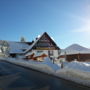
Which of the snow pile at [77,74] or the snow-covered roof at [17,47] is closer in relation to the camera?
the snow pile at [77,74]

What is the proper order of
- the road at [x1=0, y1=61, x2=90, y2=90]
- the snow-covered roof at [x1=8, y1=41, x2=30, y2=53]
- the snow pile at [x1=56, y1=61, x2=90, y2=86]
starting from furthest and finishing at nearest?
the snow-covered roof at [x1=8, y1=41, x2=30, y2=53] < the snow pile at [x1=56, y1=61, x2=90, y2=86] < the road at [x1=0, y1=61, x2=90, y2=90]

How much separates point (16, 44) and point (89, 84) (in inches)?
2046

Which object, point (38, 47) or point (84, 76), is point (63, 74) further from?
point (38, 47)

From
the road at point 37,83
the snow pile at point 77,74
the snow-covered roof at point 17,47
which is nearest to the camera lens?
the road at point 37,83

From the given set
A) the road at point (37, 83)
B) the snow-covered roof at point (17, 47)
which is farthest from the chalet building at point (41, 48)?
the road at point (37, 83)

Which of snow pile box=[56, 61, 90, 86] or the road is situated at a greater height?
snow pile box=[56, 61, 90, 86]

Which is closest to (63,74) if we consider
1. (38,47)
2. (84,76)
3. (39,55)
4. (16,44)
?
(84,76)

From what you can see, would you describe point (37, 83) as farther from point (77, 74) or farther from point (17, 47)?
point (17, 47)

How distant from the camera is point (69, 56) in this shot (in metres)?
38.1

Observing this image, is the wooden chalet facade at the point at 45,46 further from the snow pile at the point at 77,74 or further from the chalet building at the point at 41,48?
the snow pile at the point at 77,74

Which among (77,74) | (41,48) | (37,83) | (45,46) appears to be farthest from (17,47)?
(77,74)

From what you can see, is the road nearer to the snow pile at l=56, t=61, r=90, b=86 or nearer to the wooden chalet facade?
the snow pile at l=56, t=61, r=90, b=86

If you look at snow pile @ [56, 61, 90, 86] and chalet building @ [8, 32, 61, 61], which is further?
chalet building @ [8, 32, 61, 61]

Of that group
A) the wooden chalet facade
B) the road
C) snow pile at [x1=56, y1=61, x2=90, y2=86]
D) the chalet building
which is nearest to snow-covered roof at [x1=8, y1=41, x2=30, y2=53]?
the chalet building
